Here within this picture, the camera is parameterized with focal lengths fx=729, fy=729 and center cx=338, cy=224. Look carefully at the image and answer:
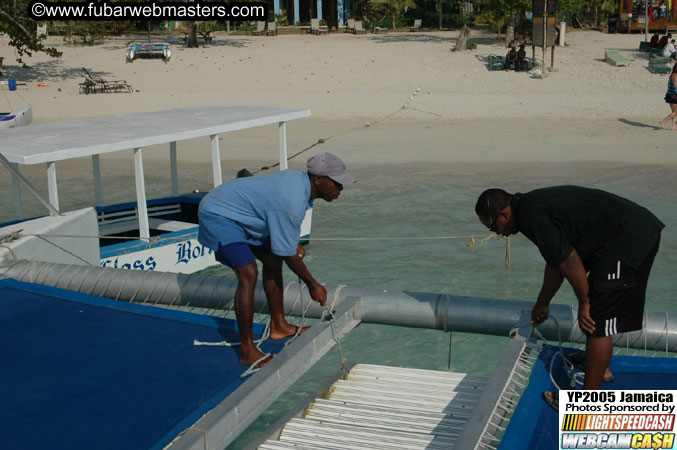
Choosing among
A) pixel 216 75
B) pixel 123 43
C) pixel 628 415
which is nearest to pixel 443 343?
pixel 628 415

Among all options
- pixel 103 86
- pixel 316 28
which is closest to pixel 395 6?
pixel 316 28

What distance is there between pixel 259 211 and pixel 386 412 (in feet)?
4.87

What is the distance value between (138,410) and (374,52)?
32690mm

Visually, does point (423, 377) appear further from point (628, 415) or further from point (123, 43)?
point (123, 43)

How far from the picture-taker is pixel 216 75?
31547mm

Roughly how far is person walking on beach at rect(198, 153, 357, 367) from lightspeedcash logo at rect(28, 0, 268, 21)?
17.8 metres

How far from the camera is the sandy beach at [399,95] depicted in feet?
65.7

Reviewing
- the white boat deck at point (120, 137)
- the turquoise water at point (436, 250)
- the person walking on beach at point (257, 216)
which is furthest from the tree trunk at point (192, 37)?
the person walking on beach at point (257, 216)

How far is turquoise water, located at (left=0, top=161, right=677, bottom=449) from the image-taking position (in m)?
8.48

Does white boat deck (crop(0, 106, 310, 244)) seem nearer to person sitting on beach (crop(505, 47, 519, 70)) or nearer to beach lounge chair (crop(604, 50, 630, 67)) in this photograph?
person sitting on beach (crop(505, 47, 519, 70))

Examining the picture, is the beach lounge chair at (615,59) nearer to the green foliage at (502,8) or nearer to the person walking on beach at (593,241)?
the green foliage at (502,8)

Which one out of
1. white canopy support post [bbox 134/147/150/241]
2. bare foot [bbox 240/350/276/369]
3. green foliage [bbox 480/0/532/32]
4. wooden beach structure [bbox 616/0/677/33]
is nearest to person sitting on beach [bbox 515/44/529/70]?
green foliage [bbox 480/0/532/32]

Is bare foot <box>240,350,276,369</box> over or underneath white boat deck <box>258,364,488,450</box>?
over

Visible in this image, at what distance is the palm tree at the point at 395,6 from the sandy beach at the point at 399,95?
5453 millimetres
